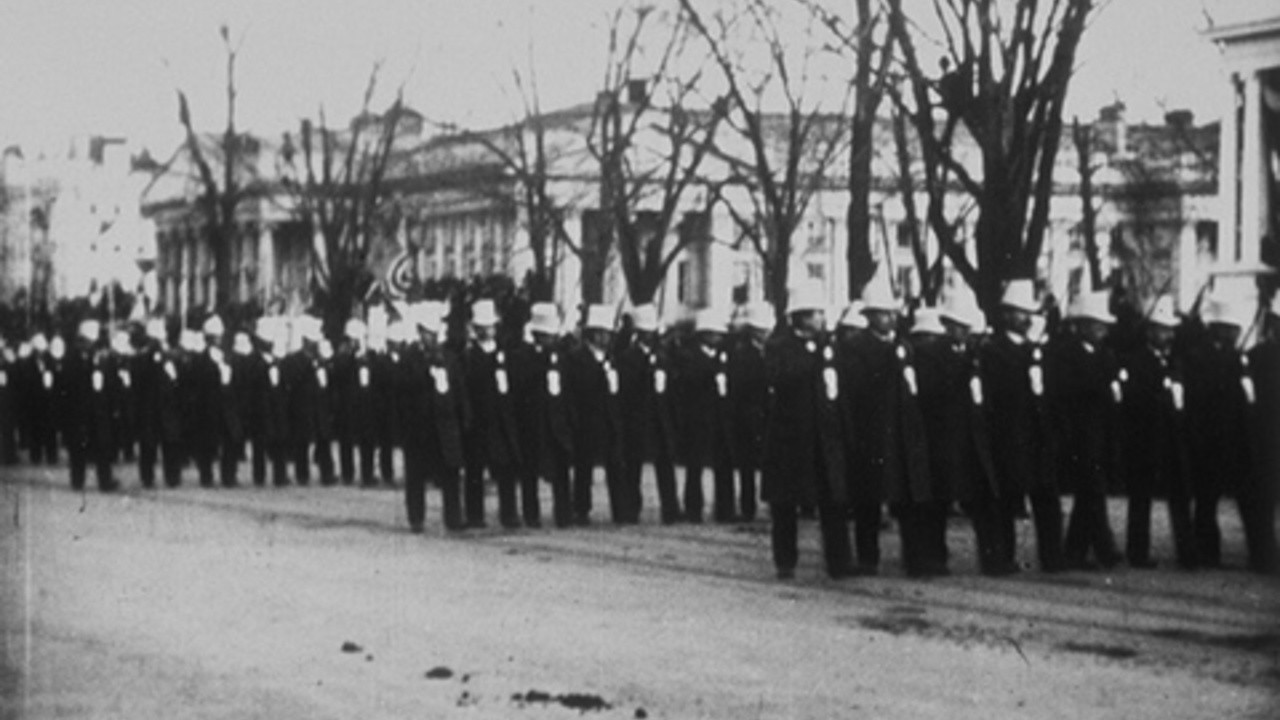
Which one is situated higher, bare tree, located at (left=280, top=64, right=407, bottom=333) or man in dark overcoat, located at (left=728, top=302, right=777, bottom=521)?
bare tree, located at (left=280, top=64, right=407, bottom=333)

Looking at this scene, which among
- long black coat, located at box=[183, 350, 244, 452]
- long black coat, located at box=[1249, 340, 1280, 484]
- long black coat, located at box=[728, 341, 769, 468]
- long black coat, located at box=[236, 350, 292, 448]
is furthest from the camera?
long black coat, located at box=[236, 350, 292, 448]

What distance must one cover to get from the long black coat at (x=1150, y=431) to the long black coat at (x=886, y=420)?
1.76 m

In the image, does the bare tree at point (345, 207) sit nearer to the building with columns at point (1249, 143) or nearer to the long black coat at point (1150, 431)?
the building with columns at point (1249, 143)

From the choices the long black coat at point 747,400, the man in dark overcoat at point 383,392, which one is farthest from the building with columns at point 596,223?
the long black coat at point 747,400

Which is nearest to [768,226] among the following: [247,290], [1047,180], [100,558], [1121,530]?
[1047,180]

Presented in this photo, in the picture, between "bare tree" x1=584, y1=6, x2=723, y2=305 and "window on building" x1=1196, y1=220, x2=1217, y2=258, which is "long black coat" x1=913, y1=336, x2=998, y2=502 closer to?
"bare tree" x1=584, y1=6, x2=723, y2=305

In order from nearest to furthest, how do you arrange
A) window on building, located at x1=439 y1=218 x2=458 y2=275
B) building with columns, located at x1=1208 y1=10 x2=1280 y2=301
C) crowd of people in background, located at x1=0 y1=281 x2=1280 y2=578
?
crowd of people in background, located at x1=0 y1=281 x2=1280 y2=578 → building with columns, located at x1=1208 y1=10 x2=1280 y2=301 → window on building, located at x1=439 y1=218 x2=458 y2=275

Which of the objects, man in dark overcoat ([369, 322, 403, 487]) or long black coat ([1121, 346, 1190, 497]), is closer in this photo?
long black coat ([1121, 346, 1190, 497])

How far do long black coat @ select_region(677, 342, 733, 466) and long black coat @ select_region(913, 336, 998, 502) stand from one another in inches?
239

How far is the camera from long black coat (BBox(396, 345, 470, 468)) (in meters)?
20.8

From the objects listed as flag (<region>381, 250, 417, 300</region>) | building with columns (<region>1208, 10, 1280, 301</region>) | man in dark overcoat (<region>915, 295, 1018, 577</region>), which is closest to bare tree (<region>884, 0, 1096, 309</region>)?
man in dark overcoat (<region>915, 295, 1018, 577</region>)

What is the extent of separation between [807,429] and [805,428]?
0.07 ft

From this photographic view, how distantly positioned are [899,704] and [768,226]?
28.2 metres

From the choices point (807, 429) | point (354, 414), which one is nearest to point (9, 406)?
point (354, 414)
